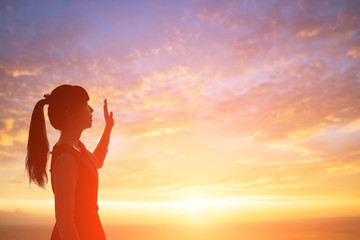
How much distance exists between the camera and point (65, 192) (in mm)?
2283

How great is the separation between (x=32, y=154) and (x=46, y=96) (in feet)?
1.65

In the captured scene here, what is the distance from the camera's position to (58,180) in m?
2.32

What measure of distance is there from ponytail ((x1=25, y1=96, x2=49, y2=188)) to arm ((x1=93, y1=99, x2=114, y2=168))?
2.80ft

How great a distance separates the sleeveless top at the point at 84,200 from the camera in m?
2.45

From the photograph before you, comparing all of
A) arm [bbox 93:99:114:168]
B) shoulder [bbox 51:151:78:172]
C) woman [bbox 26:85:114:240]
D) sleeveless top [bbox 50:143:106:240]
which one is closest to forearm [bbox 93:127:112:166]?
arm [bbox 93:99:114:168]

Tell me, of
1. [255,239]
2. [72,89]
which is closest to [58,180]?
[72,89]

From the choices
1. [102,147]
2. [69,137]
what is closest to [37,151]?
[69,137]

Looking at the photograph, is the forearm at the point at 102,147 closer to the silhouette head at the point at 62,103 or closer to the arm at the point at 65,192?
the silhouette head at the point at 62,103

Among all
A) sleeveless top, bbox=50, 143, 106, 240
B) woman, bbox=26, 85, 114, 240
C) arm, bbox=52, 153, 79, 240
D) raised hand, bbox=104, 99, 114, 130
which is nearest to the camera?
arm, bbox=52, 153, 79, 240

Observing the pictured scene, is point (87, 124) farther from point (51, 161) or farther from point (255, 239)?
point (255, 239)

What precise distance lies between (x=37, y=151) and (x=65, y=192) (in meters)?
0.52

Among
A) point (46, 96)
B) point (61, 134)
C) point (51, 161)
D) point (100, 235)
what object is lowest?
point (100, 235)

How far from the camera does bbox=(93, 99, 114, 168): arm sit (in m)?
3.43

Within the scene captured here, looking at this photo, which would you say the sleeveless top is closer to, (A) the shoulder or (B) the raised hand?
(A) the shoulder
